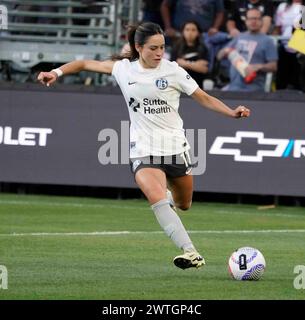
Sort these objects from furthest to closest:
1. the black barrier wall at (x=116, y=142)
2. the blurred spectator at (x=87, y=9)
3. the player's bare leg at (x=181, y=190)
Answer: the blurred spectator at (x=87, y=9), the black barrier wall at (x=116, y=142), the player's bare leg at (x=181, y=190)

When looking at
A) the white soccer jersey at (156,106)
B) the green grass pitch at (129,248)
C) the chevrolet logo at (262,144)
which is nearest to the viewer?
the green grass pitch at (129,248)

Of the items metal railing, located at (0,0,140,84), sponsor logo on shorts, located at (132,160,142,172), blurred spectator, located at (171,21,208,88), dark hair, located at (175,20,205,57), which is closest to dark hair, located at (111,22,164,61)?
sponsor logo on shorts, located at (132,160,142,172)

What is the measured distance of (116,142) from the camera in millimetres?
19469

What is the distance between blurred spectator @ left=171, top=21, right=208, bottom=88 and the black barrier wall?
1.03 meters

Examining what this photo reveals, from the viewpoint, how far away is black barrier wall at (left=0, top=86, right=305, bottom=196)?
1866 cm

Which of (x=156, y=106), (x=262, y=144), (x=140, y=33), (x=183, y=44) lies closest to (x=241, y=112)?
(x=156, y=106)

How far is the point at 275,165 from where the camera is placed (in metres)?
18.6

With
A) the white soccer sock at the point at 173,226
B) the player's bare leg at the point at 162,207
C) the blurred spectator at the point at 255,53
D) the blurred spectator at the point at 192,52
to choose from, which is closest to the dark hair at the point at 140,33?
the player's bare leg at the point at 162,207

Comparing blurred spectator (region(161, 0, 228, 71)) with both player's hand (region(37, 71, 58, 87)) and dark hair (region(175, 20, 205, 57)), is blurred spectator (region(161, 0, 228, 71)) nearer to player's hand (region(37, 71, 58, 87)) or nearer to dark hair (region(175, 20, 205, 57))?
dark hair (region(175, 20, 205, 57))

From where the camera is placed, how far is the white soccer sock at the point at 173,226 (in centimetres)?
1131

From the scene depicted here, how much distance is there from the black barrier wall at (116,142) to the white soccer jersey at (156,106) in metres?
6.53

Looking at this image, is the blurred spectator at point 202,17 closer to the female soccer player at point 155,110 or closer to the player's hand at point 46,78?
the female soccer player at point 155,110

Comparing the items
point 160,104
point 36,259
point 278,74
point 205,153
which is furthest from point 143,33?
point 278,74

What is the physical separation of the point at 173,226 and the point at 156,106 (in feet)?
3.99
